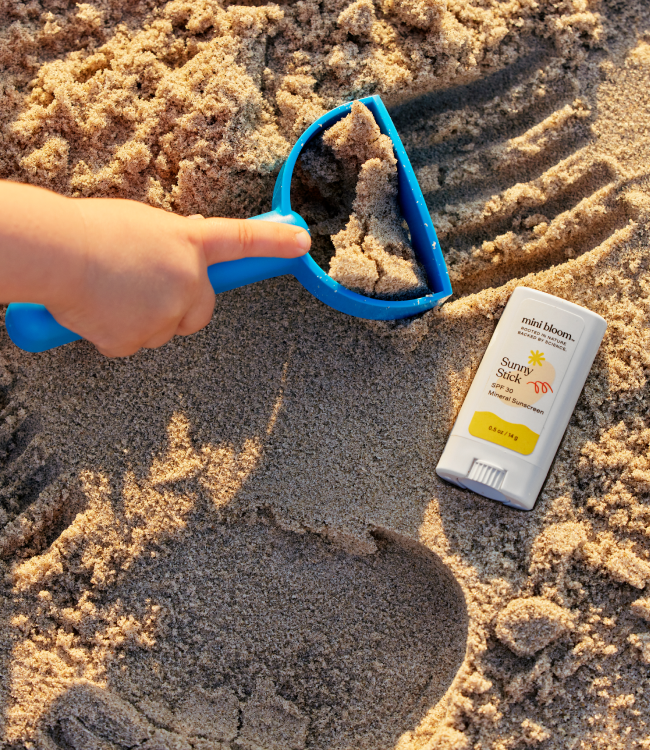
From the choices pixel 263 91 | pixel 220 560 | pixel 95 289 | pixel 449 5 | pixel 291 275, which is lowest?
pixel 220 560

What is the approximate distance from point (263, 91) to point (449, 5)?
1.54 ft

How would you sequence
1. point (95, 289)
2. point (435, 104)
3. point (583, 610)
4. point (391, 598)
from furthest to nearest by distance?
point (435, 104), point (391, 598), point (583, 610), point (95, 289)

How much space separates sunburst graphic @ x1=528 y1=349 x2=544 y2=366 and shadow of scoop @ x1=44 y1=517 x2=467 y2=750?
0.47m

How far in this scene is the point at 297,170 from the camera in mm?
1444

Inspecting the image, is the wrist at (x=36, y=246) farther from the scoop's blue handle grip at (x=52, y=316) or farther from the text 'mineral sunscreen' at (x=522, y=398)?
the text 'mineral sunscreen' at (x=522, y=398)

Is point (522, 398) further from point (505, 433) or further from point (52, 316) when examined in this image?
point (52, 316)

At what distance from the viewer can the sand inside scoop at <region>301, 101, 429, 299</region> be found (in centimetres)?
133

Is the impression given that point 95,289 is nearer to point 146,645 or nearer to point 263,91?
point 263,91

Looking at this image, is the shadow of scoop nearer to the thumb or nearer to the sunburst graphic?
the sunburst graphic

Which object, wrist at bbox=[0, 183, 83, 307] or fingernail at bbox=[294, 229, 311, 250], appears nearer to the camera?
wrist at bbox=[0, 183, 83, 307]

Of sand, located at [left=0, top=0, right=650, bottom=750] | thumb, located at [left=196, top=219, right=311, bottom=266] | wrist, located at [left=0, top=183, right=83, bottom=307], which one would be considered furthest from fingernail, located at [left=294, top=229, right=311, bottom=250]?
wrist, located at [left=0, top=183, right=83, bottom=307]

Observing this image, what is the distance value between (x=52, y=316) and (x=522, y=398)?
3.22 feet

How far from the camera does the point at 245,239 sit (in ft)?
4.23

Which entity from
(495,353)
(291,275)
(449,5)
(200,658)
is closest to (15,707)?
(200,658)
